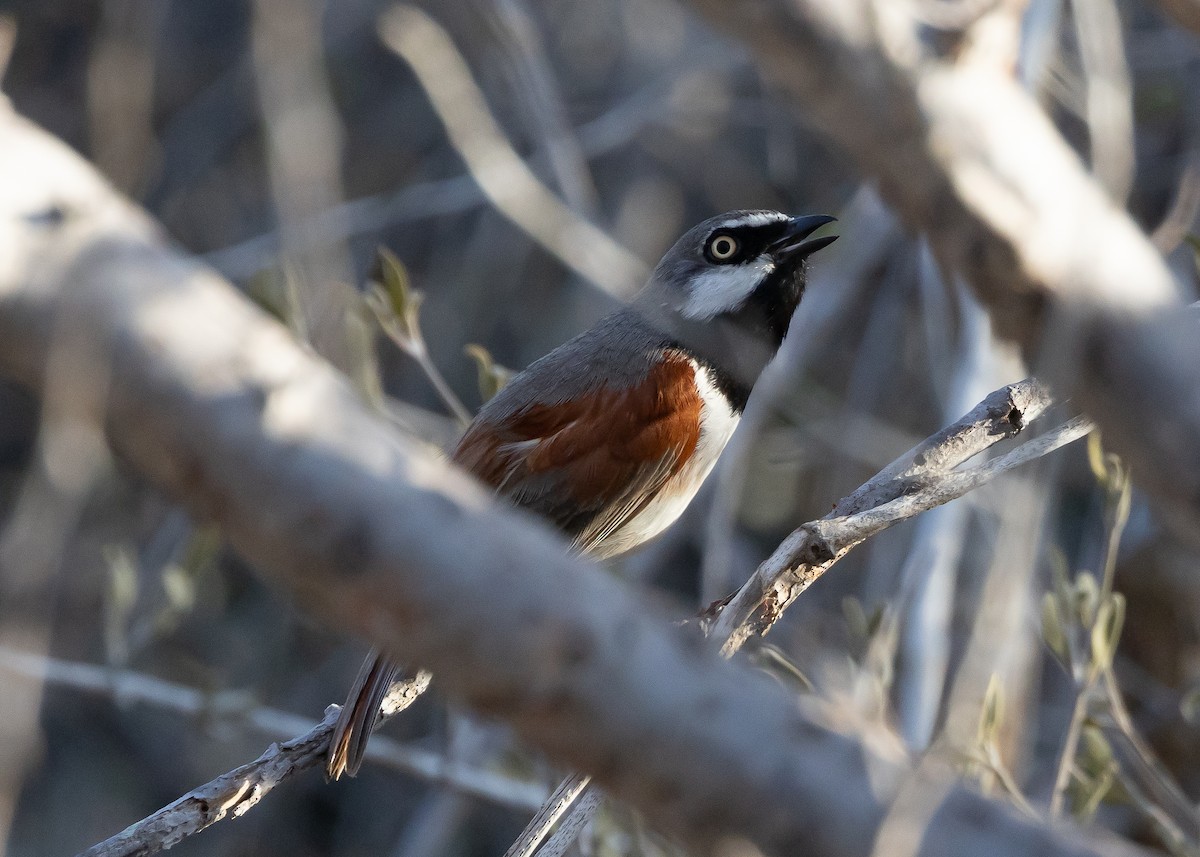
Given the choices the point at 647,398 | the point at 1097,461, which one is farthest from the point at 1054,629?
the point at 647,398

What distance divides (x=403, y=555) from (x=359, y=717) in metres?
1.94

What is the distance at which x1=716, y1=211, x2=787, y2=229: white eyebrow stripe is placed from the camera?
4312 mm

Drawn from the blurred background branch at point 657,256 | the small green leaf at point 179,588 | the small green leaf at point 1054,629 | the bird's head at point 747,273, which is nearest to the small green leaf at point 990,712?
the blurred background branch at point 657,256

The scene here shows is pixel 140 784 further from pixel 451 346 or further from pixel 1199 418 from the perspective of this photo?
pixel 1199 418

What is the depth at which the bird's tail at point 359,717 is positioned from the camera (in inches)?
118

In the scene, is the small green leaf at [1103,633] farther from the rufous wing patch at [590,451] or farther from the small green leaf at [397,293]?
the small green leaf at [397,293]

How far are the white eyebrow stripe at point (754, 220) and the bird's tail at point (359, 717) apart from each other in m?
2.05

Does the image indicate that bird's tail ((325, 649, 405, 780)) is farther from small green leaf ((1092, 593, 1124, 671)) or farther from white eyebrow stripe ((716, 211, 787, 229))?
white eyebrow stripe ((716, 211, 787, 229))

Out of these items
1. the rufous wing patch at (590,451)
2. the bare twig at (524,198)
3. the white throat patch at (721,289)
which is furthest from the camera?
the bare twig at (524,198)

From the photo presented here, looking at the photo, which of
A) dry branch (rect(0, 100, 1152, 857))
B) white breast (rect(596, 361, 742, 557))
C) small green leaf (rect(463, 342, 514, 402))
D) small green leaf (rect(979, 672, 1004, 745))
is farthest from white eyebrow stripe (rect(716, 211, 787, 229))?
dry branch (rect(0, 100, 1152, 857))

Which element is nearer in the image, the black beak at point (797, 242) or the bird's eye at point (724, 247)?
the black beak at point (797, 242)

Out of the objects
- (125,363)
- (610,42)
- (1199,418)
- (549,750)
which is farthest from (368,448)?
(610,42)

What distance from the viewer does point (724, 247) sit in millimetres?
4375

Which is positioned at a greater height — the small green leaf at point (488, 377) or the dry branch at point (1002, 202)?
the dry branch at point (1002, 202)
